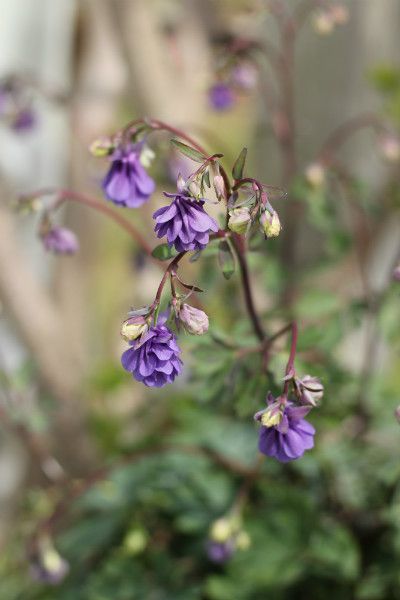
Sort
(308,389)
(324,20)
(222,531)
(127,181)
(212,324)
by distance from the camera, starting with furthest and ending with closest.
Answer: (324,20) < (222,531) < (212,324) < (127,181) < (308,389)

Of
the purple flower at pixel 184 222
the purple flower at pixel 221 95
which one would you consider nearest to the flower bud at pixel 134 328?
A: the purple flower at pixel 184 222

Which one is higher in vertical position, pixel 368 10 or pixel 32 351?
pixel 368 10

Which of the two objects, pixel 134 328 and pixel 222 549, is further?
pixel 222 549

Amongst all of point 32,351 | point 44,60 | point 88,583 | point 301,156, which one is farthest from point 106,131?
point 88,583

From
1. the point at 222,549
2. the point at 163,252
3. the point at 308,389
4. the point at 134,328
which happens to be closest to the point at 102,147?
the point at 163,252

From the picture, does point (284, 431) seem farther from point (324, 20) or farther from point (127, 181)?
point (324, 20)

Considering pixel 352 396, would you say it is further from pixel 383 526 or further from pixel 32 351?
pixel 32 351
